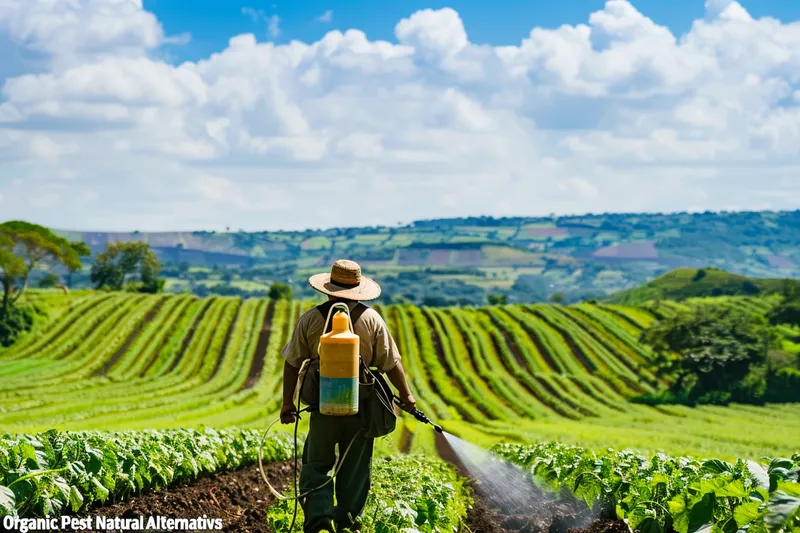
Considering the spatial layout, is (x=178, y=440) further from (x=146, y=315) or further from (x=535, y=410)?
(x=146, y=315)

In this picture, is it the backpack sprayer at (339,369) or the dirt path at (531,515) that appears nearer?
the backpack sprayer at (339,369)

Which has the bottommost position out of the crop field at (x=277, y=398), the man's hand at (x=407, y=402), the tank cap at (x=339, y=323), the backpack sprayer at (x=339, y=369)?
the crop field at (x=277, y=398)

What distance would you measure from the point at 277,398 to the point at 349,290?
162 feet

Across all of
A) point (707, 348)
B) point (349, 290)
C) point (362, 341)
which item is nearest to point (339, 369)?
point (362, 341)

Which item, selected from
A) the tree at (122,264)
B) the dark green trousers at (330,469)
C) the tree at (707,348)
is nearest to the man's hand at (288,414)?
the dark green trousers at (330,469)

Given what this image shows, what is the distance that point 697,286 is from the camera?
6939 inches

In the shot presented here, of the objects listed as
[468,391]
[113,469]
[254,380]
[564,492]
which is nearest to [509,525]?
[564,492]

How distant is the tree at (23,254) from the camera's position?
80000 millimetres

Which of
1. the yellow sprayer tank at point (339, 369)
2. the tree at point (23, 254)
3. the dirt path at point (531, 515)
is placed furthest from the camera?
the tree at point (23, 254)

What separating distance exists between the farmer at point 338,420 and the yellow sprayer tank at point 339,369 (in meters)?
0.65

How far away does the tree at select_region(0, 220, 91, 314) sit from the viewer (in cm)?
8000

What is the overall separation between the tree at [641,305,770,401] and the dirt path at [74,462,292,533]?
2300 inches

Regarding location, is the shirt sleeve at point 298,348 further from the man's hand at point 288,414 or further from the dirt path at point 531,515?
the dirt path at point 531,515

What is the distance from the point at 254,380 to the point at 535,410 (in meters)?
21.7
